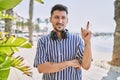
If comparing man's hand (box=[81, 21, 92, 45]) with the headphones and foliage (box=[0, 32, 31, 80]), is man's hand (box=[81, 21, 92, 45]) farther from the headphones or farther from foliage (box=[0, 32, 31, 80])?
foliage (box=[0, 32, 31, 80])

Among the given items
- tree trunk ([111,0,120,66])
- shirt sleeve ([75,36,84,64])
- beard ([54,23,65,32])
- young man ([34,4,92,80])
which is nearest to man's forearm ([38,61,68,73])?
young man ([34,4,92,80])

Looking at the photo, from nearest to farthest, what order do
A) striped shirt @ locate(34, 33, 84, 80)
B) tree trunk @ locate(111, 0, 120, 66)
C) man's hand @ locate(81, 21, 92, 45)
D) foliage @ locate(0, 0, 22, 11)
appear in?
foliage @ locate(0, 0, 22, 11) < man's hand @ locate(81, 21, 92, 45) < striped shirt @ locate(34, 33, 84, 80) < tree trunk @ locate(111, 0, 120, 66)

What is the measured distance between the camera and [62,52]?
2557 millimetres

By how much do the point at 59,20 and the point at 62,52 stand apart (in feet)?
0.84

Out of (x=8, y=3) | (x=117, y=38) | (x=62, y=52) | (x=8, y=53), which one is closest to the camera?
(x=8, y=3)

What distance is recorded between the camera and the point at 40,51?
2611mm

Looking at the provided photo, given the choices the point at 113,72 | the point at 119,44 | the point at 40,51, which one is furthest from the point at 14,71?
the point at 40,51

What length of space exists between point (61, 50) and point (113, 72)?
6.84 meters

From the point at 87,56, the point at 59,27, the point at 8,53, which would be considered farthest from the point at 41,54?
the point at 8,53

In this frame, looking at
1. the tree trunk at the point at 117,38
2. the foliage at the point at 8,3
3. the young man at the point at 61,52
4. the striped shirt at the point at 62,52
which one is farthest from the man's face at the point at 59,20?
the tree trunk at the point at 117,38

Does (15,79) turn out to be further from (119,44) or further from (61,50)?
(61,50)

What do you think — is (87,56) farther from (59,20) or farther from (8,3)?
(8,3)

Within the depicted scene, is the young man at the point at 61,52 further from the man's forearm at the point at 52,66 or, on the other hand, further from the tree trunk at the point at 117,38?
the tree trunk at the point at 117,38

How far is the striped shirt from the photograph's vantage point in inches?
100.0
